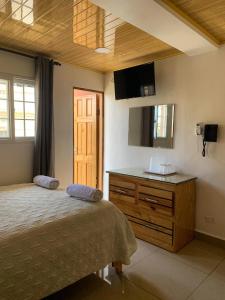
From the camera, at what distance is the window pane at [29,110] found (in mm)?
3184

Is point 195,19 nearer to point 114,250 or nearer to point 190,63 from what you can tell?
point 190,63

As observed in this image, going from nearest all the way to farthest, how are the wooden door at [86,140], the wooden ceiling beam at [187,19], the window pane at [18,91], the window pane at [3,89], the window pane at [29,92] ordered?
the wooden ceiling beam at [187,19] < the window pane at [3,89] < the window pane at [18,91] < the window pane at [29,92] < the wooden door at [86,140]

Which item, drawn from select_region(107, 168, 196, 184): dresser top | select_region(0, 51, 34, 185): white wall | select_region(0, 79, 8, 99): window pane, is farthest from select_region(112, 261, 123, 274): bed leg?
select_region(0, 79, 8, 99): window pane

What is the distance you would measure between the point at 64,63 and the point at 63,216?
2529 mm

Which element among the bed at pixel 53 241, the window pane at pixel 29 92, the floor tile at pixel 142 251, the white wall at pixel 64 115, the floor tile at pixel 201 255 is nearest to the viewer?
the bed at pixel 53 241

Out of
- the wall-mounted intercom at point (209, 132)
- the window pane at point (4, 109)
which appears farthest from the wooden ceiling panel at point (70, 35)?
the wall-mounted intercom at point (209, 132)

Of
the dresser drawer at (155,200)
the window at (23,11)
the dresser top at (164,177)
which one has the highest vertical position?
the window at (23,11)

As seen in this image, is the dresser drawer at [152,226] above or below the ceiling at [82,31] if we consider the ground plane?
below

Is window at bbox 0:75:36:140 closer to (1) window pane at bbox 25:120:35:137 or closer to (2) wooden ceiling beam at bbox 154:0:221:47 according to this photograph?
(1) window pane at bbox 25:120:35:137

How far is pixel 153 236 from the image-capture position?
282cm

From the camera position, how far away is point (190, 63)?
2.98 meters

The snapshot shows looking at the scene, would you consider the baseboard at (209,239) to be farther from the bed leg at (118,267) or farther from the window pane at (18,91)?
the window pane at (18,91)

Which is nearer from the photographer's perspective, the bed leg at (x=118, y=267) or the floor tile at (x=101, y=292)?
the floor tile at (x=101, y=292)

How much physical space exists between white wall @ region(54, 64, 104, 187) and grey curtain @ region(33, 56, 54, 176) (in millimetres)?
218
